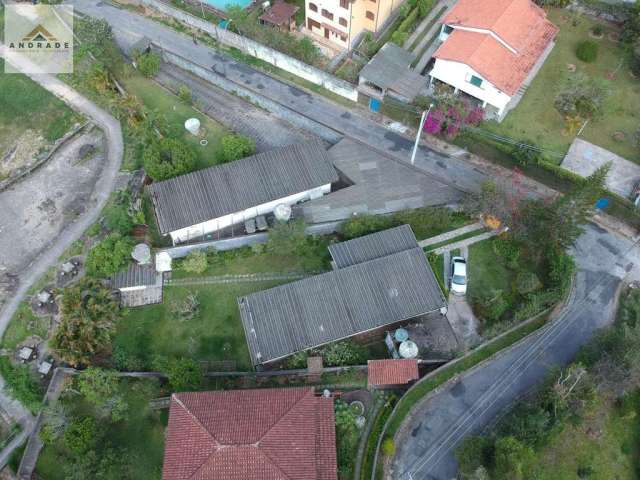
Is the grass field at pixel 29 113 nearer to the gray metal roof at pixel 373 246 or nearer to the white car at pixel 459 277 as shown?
the gray metal roof at pixel 373 246

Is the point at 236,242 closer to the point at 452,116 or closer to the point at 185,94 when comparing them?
the point at 185,94

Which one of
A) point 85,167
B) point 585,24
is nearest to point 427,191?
point 585,24

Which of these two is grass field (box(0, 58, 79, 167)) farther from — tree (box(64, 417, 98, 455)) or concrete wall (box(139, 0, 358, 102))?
tree (box(64, 417, 98, 455))

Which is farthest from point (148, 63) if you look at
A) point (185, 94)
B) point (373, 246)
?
point (373, 246)

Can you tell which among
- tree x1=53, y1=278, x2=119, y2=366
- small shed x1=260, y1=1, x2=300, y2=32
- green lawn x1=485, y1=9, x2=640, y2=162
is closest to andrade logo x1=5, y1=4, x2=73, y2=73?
small shed x1=260, y1=1, x2=300, y2=32

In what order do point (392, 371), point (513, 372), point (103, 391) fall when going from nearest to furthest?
point (103, 391) < point (392, 371) < point (513, 372)

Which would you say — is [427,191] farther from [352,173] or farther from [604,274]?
[604,274]

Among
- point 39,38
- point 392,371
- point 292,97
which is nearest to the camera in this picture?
point 392,371
